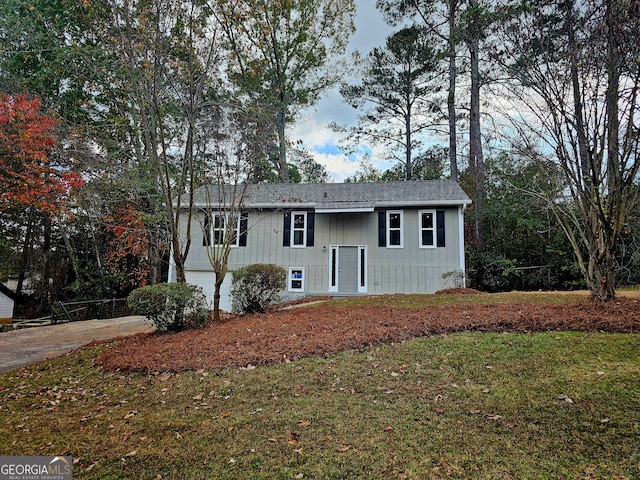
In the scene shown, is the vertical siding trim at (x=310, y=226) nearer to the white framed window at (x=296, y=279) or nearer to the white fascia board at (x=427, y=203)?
the white framed window at (x=296, y=279)

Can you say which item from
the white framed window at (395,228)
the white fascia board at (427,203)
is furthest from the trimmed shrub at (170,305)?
the white fascia board at (427,203)

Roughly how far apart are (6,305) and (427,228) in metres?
19.1

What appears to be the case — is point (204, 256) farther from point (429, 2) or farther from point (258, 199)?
point (429, 2)

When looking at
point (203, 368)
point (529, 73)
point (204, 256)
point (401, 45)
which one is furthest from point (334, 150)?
point (203, 368)

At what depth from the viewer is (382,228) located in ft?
45.3

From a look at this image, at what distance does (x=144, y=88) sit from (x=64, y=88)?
42.1 ft

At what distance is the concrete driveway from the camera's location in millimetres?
7199

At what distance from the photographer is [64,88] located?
16.9 metres

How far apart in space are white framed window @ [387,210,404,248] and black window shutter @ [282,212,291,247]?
12.6 feet

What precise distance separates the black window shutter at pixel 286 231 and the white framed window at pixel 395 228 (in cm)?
383

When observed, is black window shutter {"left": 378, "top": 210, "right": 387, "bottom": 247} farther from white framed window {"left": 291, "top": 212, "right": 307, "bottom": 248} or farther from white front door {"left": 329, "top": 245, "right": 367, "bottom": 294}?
white framed window {"left": 291, "top": 212, "right": 307, "bottom": 248}

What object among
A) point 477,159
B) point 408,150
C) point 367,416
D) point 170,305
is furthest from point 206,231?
point 408,150

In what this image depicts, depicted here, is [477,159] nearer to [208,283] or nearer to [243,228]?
[243,228]

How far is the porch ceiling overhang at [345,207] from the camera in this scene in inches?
532
